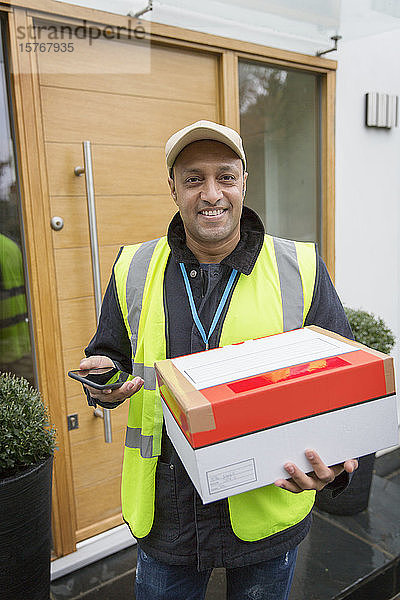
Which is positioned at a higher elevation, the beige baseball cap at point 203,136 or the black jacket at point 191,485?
the beige baseball cap at point 203,136

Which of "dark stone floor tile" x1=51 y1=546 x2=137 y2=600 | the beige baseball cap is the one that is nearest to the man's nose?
the beige baseball cap

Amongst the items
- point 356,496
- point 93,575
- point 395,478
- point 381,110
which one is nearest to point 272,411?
point 93,575

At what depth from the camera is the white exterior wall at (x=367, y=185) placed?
2.92 meters

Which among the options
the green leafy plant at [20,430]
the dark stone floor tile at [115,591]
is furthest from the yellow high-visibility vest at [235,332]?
the dark stone floor tile at [115,591]

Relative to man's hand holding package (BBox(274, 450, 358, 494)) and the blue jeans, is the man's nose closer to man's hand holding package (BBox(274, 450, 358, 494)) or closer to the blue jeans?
man's hand holding package (BBox(274, 450, 358, 494))

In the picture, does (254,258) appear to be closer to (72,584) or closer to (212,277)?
(212,277)

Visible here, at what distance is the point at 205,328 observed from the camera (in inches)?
50.4

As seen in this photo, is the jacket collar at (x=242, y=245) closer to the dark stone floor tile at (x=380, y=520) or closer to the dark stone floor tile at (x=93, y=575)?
the dark stone floor tile at (x=93, y=575)

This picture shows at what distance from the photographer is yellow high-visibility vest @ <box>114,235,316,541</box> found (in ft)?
4.09

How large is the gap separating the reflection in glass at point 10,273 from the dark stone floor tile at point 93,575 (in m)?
0.90

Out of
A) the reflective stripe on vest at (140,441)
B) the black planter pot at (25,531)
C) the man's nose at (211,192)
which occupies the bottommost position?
the black planter pot at (25,531)

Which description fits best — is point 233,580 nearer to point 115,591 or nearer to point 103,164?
point 115,591

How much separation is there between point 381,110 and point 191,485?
2.59 m

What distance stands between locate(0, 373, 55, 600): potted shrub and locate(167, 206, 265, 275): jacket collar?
0.88 m
